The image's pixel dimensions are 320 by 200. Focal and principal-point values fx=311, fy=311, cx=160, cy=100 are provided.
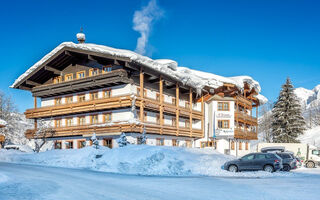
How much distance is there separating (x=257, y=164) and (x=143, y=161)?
24.2 feet

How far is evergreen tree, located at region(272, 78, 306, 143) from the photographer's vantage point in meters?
49.0

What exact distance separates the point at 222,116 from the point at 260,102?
49.6 feet

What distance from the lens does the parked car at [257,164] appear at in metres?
20.0

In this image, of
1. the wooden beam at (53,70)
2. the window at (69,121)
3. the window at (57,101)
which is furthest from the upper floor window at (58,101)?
the wooden beam at (53,70)

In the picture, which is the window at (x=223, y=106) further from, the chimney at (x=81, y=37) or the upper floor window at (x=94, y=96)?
the chimney at (x=81, y=37)

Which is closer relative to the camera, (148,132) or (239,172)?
(239,172)

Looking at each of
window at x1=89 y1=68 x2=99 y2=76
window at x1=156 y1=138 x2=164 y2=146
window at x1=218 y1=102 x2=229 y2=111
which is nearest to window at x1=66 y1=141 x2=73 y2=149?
window at x1=89 y1=68 x2=99 y2=76

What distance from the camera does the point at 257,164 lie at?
2016 centimetres

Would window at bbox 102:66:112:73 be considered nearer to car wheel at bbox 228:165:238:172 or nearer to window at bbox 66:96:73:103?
window at bbox 66:96:73:103

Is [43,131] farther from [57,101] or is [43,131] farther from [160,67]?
[160,67]

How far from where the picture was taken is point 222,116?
40625 mm

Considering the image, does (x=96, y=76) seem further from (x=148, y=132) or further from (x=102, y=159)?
(x=102, y=159)

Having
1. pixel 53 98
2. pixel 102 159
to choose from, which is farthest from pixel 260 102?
pixel 102 159

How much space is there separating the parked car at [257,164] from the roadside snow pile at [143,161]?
1.03 metres
